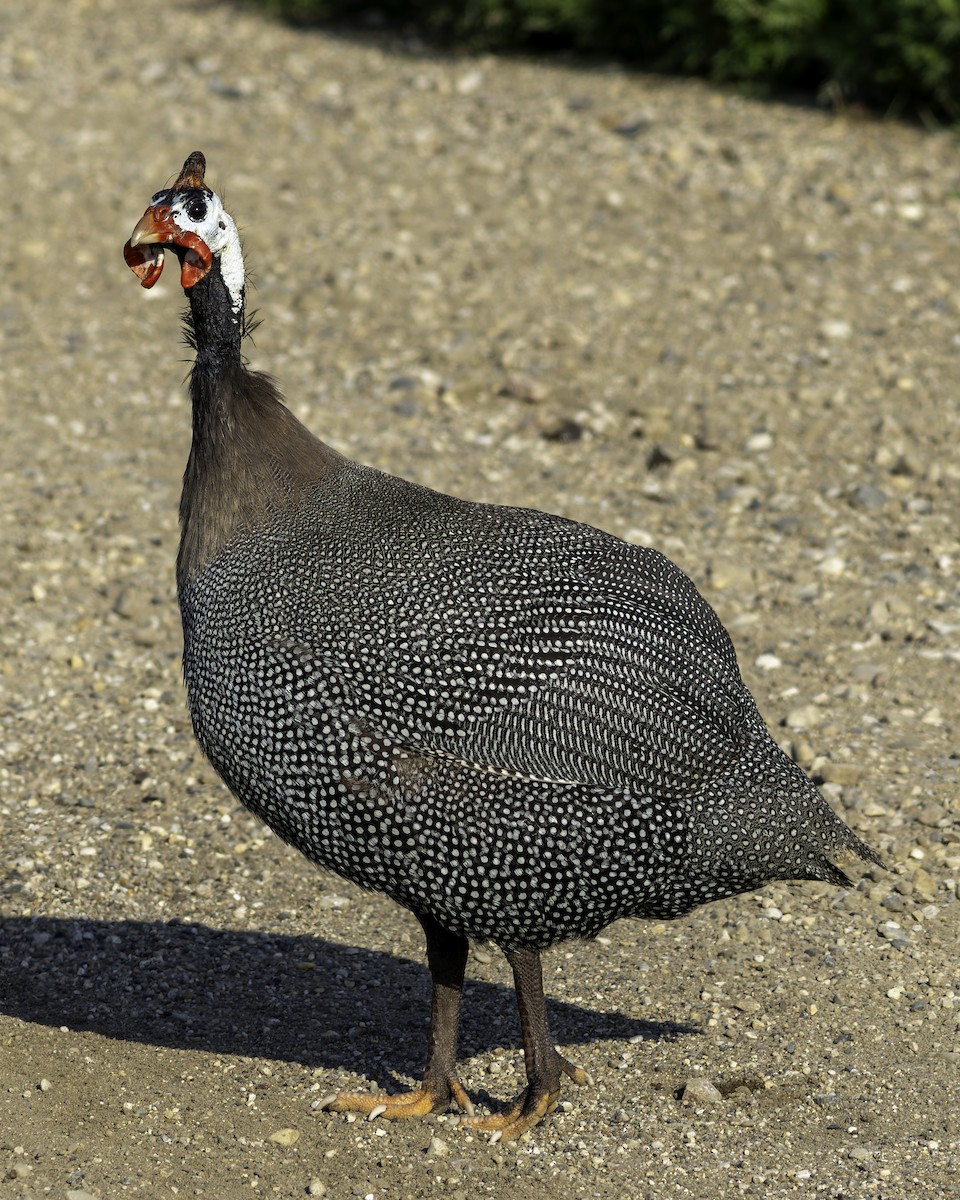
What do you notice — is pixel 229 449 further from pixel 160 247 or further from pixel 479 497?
pixel 479 497

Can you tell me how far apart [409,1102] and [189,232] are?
2.29 meters

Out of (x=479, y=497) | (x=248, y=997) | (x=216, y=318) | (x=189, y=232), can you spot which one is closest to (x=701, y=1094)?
(x=248, y=997)

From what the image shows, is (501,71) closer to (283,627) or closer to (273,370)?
(273,370)

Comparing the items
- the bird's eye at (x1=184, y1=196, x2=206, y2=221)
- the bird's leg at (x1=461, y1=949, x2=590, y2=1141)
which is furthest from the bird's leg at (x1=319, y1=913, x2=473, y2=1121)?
the bird's eye at (x1=184, y1=196, x2=206, y2=221)

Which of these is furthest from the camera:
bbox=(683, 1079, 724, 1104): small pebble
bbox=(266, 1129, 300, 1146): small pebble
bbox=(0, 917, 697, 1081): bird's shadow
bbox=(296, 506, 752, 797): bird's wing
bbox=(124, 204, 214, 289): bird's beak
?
bbox=(0, 917, 697, 1081): bird's shadow

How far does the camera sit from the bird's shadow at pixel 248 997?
4711 mm

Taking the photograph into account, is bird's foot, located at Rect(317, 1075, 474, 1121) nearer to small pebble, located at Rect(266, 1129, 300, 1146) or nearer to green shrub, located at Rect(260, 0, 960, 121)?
small pebble, located at Rect(266, 1129, 300, 1146)

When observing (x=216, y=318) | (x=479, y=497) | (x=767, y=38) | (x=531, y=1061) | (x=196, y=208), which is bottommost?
(x=531, y=1061)

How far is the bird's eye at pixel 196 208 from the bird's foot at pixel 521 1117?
2317 millimetres

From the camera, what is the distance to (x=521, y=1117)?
4.27 m

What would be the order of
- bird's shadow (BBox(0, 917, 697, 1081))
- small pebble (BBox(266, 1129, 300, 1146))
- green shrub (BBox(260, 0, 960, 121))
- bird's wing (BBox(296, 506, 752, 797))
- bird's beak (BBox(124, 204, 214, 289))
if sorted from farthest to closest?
green shrub (BBox(260, 0, 960, 121)), bird's shadow (BBox(0, 917, 697, 1081)), small pebble (BBox(266, 1129, 300, 1146)), bird's beak (BBox(124, 204, 214, 289)), bird's wing (BBox(296, 506, 752, 797))

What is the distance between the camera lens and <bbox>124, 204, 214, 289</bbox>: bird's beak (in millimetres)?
4121

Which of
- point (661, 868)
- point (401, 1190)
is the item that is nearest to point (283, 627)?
point (661, 868)

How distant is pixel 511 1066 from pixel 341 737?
125 cm
